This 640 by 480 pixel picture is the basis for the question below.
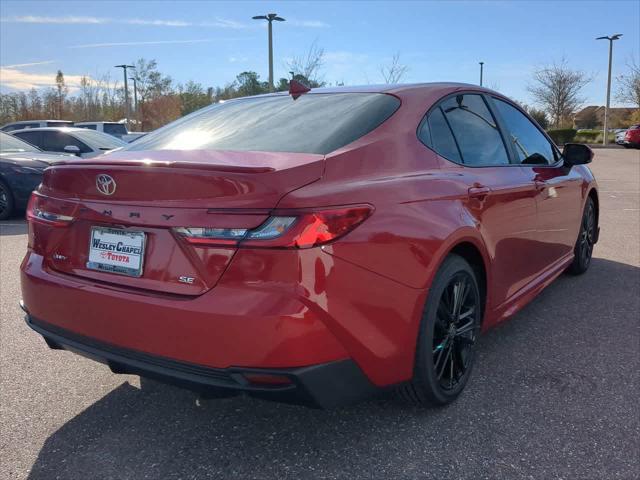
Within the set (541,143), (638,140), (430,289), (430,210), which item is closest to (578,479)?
(430,289)

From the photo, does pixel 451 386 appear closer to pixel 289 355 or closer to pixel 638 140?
pixel 289 355

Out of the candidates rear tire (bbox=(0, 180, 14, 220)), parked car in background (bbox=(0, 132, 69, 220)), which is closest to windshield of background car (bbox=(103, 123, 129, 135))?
parked car in background (bbox=(0, 132, 69, 220))

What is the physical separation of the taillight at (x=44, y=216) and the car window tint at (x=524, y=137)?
270 centimetres

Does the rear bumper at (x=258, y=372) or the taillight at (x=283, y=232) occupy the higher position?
the taillight at (x=283, y=232)

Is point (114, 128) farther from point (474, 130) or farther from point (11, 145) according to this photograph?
point (474, 130)

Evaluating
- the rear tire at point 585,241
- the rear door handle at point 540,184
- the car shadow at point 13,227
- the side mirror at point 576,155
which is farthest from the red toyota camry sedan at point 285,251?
the car shadow at point 13,227

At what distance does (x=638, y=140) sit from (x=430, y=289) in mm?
35681

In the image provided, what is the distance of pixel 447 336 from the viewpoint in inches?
109

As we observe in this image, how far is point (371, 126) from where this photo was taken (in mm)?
2549

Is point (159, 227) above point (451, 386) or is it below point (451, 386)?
above

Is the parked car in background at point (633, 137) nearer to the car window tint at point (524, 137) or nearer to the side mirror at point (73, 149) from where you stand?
the side mirror at point (73, 149)

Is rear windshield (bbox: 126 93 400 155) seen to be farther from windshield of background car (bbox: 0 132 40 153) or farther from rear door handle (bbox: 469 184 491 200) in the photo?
windshield of background car (bbox: 0 132 40 153)

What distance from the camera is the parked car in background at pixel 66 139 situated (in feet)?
37.1

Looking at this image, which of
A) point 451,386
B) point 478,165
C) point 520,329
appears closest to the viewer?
point 451,386
